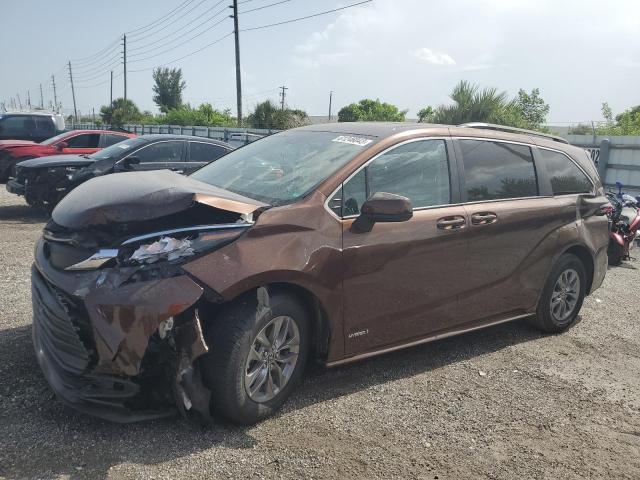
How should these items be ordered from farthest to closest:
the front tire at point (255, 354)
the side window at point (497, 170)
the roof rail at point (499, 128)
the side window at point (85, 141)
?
the side window at point (85, 141), the roof rail at point (499, 128), the side window at point (497, 170), the front tire at point (255, 354)

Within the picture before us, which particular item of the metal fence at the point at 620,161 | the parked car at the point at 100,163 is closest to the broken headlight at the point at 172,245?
the parked car at the point at 100,163

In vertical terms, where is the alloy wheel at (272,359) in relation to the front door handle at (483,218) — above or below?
below

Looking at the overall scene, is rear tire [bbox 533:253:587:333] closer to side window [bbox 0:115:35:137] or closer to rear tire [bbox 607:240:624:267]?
rear tire [bbox 607:240:624:267]

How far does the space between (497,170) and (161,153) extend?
734 cm

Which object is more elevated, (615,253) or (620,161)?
(620,161)

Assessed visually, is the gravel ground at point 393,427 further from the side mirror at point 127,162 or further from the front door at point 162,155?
the front door at point 162,155


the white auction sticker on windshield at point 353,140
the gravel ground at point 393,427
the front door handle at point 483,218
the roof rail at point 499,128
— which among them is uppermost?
the roof rail at point 499,128

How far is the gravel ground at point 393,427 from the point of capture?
301 centimetres

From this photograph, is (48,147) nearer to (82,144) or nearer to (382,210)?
(82,144)

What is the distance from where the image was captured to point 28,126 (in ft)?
52.5

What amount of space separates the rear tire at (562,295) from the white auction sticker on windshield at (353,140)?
89.4 inches

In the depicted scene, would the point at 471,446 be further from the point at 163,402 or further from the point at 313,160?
the point at 313,160

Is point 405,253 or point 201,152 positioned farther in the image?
point 201,152

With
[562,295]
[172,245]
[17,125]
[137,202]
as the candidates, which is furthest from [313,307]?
[17,125]
